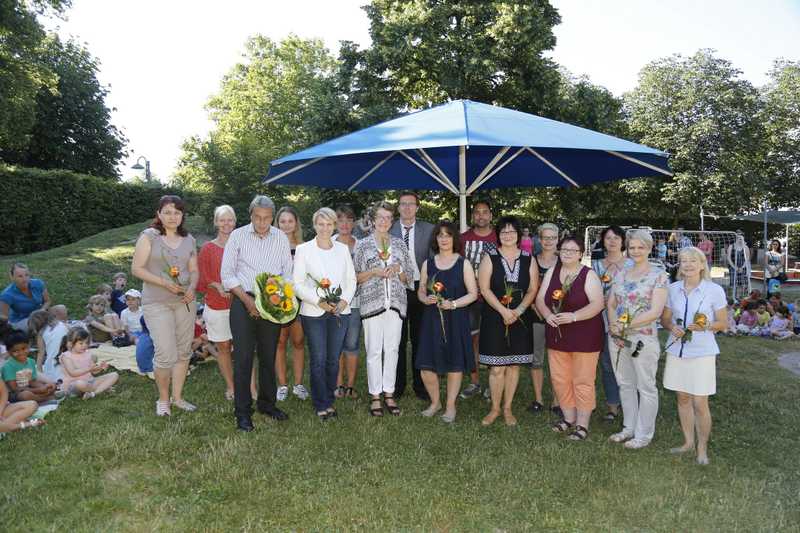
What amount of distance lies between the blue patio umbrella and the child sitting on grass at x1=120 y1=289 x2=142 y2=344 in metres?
3.29

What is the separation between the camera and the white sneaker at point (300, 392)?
17.7ft

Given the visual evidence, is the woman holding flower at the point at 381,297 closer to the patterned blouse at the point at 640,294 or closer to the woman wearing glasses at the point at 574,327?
the woman wearing glasses at the point at 574,327

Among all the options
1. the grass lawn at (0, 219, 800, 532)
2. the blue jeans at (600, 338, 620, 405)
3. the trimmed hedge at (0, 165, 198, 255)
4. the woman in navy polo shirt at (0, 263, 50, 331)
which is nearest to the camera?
the grass lawn at (0, 219, 800, 532)

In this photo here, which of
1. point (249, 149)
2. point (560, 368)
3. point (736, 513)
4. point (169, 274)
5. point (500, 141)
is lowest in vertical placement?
point (736, 513)

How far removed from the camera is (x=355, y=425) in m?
4.65

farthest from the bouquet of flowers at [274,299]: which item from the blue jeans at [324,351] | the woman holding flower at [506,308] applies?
the woman holding flower at [506,308]

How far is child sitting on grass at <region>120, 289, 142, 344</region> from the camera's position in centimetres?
789

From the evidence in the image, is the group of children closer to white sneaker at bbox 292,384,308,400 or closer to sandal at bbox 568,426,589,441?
sandal at bbox 568,426,589,441

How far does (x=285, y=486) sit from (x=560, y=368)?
7.78 feet

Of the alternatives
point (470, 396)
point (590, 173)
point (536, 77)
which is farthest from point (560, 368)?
point (536, 77)

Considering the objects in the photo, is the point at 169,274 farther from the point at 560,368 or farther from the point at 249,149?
the point at 249,149

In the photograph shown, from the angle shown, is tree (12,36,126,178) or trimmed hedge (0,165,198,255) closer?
trimmed hedge (0,165,198,255)

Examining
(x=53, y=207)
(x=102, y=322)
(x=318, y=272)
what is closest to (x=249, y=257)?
(x=318, y=272)

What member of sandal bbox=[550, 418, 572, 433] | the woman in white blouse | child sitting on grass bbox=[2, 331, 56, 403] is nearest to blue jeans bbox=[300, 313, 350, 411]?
the woman in white blouse
